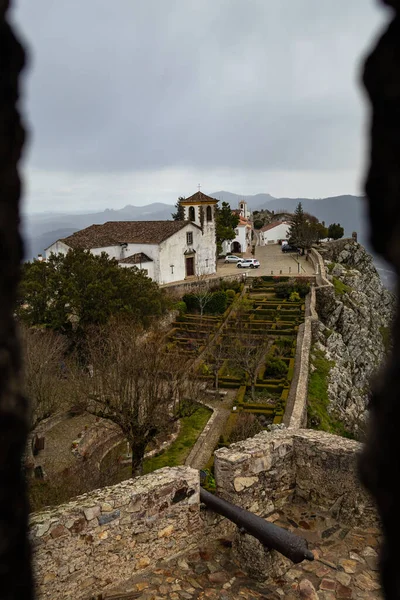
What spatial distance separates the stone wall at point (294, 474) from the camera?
6.01m

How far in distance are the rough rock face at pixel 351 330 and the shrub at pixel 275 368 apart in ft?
7.01

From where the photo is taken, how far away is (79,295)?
54.2 ft

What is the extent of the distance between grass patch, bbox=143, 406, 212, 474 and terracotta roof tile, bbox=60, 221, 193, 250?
18.6 meters

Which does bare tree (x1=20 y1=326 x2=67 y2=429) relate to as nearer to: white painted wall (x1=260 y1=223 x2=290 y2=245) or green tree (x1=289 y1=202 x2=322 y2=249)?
green tree (x1=289 y1=202 x2=322 y2=249)

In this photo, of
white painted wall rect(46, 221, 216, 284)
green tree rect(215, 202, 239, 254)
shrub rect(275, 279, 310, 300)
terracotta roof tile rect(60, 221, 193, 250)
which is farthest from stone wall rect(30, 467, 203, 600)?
green tree rect(215, 202, 239, 254)

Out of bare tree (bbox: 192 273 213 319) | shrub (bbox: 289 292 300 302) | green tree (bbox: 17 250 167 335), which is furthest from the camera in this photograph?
shrub (bbox: 289 292 300 302)

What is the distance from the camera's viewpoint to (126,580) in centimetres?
521

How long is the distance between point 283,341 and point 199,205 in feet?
59.2

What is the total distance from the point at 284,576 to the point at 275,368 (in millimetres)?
12344

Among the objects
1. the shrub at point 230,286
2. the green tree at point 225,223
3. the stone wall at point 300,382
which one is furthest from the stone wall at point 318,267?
the green tree at point 225,223

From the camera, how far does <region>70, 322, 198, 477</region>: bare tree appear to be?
9883 mm

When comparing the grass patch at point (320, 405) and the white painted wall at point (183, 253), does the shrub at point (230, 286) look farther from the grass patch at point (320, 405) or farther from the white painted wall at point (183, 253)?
the grass patch at point (320, 405)

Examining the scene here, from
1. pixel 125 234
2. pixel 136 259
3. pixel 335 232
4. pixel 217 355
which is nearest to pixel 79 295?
pixel 217 355

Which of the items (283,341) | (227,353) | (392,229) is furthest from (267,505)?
(283,341)
